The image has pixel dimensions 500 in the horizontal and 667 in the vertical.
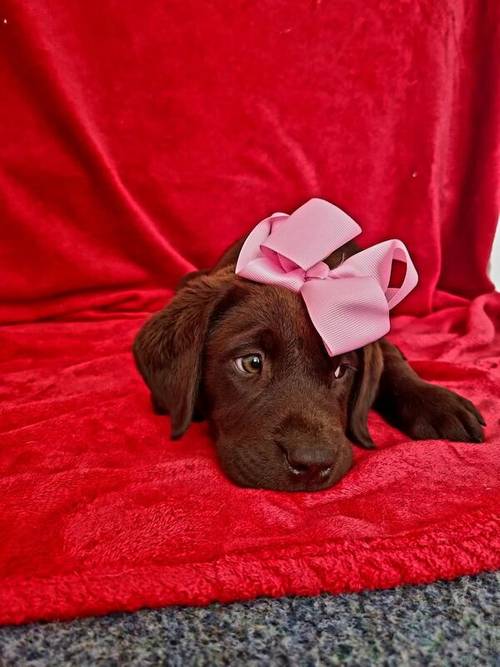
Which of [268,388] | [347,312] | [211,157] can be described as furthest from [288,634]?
[211,157]

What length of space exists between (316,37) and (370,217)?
2.80ft

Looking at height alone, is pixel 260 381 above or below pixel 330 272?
below

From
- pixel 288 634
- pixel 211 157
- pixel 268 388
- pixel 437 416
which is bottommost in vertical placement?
pixel 437 416

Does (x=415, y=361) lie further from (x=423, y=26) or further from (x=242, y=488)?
(x=423, y=26)

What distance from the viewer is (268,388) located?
1506 millimetres

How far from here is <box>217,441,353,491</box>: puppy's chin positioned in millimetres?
1369

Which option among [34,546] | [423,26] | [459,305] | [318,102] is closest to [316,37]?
[318,102]

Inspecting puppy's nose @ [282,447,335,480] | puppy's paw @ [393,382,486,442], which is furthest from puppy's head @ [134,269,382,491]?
puppy's paw @ [393,382,486,442]

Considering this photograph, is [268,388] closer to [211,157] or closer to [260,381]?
[260,381]

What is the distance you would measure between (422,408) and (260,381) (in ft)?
1.74

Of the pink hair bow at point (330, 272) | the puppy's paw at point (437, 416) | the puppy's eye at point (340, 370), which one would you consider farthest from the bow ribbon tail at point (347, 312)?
the puppy's paw at point (437, 416)

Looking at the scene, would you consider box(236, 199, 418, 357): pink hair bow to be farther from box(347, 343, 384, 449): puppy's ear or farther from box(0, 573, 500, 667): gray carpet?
box(0, 573, 500, 667): gray carpet

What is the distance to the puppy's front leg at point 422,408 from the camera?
1691 mm

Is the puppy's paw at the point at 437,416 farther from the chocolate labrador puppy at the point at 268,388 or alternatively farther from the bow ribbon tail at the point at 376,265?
the bow ribbon tail at the point at 376,265
